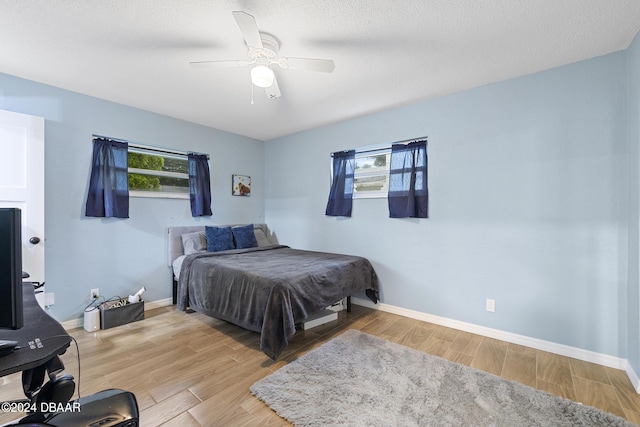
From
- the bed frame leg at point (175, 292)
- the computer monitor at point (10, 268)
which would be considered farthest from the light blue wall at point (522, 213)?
the computer monitor at point (10, 268)

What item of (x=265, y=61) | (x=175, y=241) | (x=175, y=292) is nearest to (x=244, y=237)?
(x=175, y=241)

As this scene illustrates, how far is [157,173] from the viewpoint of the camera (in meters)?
3.58

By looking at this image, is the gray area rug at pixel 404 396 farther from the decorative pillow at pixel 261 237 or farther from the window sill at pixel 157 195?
the window sill at pixel 157 195

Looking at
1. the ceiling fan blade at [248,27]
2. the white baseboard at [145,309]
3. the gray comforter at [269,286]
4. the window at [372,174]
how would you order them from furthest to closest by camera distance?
the window at [372,174]
the white baseboard at [145,309]
the gray comforter at [269,286]
the ceiling fan blade at [248,27]

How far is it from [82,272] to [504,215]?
4.31 m

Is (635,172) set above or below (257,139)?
below

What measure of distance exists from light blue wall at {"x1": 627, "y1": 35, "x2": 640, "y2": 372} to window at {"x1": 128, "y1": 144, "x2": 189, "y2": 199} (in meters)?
4.47

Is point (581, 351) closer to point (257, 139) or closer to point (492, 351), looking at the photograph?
point (492, 351)

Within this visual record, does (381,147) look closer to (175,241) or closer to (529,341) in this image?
(529,341)

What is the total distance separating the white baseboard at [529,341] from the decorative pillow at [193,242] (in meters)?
Answer: 2.39

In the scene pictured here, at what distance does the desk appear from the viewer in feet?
2.58

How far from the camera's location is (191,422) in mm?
1574

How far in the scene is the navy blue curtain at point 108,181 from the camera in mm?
2979

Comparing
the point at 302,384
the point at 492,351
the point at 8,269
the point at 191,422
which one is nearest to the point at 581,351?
the point at 492,351
